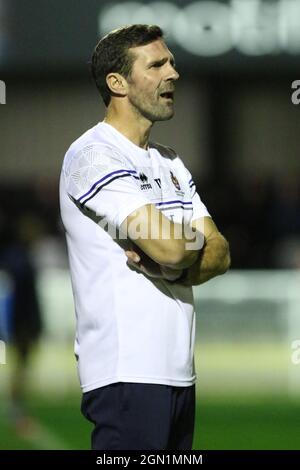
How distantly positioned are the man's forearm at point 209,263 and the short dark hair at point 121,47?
609 mm

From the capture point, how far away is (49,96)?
14.5 m

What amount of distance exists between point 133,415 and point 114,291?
39cm

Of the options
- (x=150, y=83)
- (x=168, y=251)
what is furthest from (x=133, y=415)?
(x=150, y=83)

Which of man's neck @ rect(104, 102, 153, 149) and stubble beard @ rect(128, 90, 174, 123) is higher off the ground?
stubble beard @ rect(128, 90, 174, 123)

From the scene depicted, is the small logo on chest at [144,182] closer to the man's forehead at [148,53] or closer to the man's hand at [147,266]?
the man's hand at [147,266]

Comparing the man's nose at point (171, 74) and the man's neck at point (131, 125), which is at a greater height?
the man's nose at point (171, 74)

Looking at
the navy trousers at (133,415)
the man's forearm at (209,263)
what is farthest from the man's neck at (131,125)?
the navy trousers at (133,415)

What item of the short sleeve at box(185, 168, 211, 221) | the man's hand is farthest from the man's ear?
the man's hand

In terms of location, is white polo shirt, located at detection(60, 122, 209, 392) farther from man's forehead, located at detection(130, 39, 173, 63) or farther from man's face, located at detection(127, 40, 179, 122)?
man's forehead, located at detection(130, 39, 173, 63)

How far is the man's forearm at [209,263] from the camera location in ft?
13.0

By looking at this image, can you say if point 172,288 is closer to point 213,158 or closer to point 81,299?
point 81,299

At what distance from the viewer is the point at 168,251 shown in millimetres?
3787

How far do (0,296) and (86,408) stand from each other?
19.9 feet

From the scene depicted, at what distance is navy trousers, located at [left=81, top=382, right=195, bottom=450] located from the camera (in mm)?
3838
